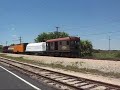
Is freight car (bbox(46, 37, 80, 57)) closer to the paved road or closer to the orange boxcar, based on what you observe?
the paved road

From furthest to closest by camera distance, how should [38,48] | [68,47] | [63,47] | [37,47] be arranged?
[37,47] → [38,48] → [63,47] → [68,47]

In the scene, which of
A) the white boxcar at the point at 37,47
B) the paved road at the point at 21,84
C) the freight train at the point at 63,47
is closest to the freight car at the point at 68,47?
the freight train at the point at 63,47

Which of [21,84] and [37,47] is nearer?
[21,84]

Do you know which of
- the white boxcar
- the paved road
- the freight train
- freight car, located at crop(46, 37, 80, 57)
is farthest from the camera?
the white boxcar

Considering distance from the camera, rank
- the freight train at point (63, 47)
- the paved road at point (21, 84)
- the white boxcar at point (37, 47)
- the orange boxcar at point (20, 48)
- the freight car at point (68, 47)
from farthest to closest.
Answer: the orange boxcar at point (20, 48), the white boxcar at point (37, 47), the freight train at point (63, 47), the freight car at point (68, 47), the paved road at point (21, 84)

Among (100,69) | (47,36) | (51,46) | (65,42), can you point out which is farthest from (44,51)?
(47,36)

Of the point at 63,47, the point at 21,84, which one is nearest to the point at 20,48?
the point at 63,47

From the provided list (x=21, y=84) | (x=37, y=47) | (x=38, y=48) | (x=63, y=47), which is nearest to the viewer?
(x=21, y=84)

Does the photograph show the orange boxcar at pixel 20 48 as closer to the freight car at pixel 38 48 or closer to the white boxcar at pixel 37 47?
the freight car at pixel 38 48

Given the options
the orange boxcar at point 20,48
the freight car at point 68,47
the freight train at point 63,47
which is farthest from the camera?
the orange boxcar at point 20,48

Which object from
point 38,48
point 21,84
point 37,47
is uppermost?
point 37,47

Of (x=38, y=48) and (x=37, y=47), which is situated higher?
(x=37, y=47)

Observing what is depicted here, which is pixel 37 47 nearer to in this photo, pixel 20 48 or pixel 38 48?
pixel 38 48

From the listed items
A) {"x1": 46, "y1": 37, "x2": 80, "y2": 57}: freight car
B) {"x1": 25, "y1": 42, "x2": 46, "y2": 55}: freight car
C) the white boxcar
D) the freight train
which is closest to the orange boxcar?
{"x1": 25, "y1": 42, "x2": 46, "y2": 55}: freight car
